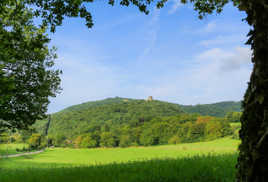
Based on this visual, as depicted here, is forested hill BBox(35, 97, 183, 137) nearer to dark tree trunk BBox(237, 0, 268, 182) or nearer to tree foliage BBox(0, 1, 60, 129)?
tree foliage BBox(0, 1, 60, 129)

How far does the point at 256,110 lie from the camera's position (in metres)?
2.59

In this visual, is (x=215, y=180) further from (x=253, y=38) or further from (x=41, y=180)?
(x=41, y=180)

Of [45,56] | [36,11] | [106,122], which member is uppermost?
[45,56]

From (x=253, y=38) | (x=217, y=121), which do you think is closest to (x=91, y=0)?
(x=253, y=38)

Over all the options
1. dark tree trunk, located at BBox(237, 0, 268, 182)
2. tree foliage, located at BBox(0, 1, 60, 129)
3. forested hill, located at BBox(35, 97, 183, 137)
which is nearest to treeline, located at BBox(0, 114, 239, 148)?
forested hill, located at BBox(35, 97, 183, 137)

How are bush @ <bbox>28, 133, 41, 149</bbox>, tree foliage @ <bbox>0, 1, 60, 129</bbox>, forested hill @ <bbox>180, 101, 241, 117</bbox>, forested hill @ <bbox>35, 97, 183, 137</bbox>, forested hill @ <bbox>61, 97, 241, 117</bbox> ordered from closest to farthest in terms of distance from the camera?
tree foliage @ <bbox>0, 1, 60, 129</bbox>, bush @ <bbox>28, 133, 41, 149</bbox>, forested hill @ <bbox>35, 97, 183, 137</bbox>, forested hill @ <bbox>180, 101, 241, 117</bbox>, forested hill @ <bbox>61, 97, 241, 117</bbox>

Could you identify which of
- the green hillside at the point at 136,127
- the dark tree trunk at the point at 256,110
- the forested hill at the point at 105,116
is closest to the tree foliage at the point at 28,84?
the dark tree trunk at the point at 256,110

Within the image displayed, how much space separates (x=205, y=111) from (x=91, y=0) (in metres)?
144

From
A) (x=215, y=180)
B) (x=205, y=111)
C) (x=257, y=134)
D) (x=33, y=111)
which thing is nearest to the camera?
(x=257, y=134)

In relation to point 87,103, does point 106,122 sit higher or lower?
lower

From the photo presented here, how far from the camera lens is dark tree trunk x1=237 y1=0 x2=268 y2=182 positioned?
2.46m

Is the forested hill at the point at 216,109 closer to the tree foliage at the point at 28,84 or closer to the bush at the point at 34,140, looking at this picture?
the bush at the point at 34,140

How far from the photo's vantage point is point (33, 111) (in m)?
19.3

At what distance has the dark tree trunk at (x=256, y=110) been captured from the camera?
2.46 m
